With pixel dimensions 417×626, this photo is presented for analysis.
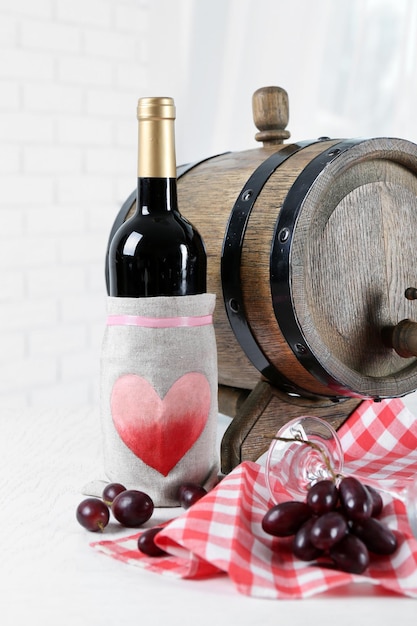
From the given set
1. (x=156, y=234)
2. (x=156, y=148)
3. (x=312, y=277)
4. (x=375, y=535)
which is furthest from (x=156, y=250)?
(x=375, y=535)

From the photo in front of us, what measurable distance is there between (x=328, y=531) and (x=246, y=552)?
101mm

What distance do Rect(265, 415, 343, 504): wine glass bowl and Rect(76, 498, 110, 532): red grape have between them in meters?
0.22

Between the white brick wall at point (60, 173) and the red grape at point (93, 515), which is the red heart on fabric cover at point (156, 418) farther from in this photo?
the white brick wall at point (60, 173)

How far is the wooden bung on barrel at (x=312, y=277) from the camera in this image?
1.25 metres

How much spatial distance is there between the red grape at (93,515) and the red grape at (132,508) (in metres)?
0.02

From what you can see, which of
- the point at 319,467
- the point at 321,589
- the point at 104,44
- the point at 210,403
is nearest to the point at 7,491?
the point at 210,403

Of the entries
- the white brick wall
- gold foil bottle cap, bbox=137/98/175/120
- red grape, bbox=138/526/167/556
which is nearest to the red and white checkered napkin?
red grape, bbox=138/526/167/556

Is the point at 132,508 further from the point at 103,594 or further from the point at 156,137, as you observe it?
the point at 156,137

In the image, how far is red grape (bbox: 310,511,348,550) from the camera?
2.79 feet

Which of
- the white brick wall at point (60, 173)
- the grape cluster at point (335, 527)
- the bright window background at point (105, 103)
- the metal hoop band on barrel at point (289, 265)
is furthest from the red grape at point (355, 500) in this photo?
the white brick wall at point (60, 173)

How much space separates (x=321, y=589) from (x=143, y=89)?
240 cm

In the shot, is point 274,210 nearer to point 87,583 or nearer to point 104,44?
point 87,583

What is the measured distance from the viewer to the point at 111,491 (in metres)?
1.11

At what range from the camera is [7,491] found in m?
1.24
